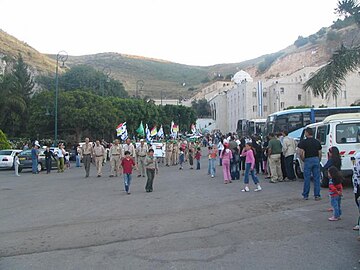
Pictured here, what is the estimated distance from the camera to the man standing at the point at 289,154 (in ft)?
52.3

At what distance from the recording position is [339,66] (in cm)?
2002

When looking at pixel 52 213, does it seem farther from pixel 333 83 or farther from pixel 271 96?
pixel 271 96

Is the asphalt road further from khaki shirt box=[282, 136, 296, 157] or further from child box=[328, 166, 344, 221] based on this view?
khaki shirt box=[282, 136, 296, 157]

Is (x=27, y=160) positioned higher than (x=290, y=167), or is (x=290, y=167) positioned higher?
(x=27, y=160)

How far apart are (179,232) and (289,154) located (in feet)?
29.0

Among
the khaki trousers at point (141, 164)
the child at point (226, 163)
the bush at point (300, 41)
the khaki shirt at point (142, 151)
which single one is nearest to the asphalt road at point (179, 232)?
the child at point (226, 163)

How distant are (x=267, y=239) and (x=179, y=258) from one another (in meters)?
1.79

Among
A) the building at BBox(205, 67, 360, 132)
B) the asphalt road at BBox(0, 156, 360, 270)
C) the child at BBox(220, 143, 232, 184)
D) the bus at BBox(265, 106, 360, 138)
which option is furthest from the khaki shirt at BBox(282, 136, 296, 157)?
the building at BBox(205, 67, 360, 132)

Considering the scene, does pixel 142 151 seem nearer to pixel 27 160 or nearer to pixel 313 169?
pixel 313 169

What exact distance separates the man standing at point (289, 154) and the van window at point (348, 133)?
253cm

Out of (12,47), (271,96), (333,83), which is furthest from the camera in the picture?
(12,47)

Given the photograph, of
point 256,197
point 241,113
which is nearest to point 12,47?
point 241,113

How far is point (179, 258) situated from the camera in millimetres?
6406

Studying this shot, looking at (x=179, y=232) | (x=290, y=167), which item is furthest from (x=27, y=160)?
(x=179, y=232)
